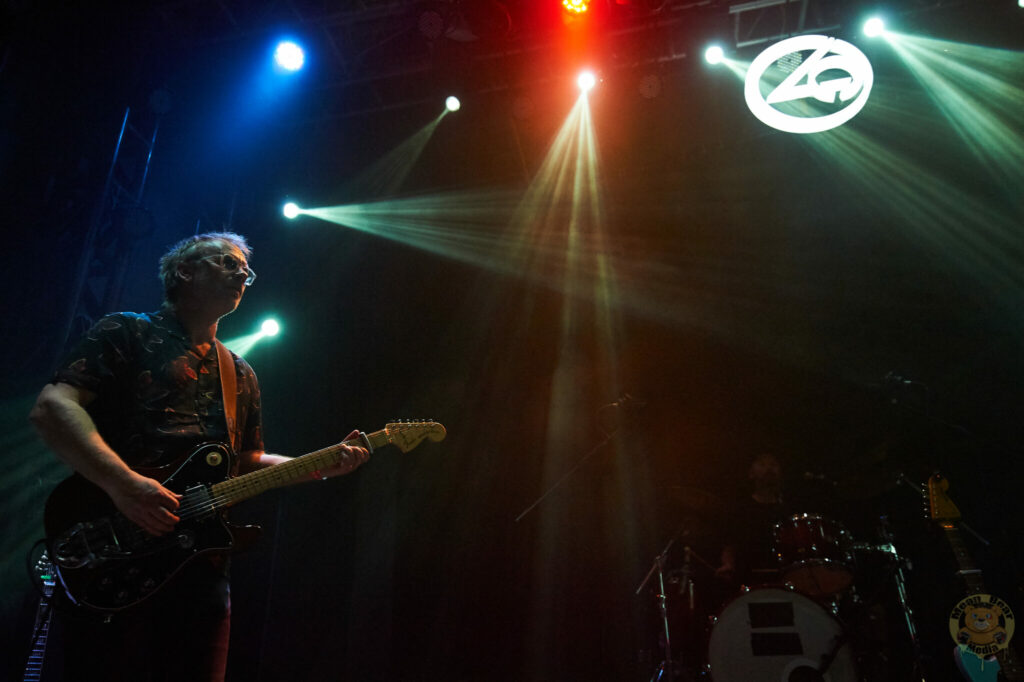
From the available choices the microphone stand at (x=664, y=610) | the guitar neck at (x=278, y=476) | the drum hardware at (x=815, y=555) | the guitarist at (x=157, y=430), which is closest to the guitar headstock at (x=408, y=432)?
the guitar neck at (x=278, y=476)

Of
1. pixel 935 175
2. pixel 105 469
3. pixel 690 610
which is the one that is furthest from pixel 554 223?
pixel 105 469

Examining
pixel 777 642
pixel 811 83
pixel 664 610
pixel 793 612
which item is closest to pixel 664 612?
pixel 664 610

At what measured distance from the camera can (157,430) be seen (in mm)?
2090

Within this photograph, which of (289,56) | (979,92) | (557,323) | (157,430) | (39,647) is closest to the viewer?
(157,430)

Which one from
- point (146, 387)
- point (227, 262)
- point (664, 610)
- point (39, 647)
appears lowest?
point (39, 647)

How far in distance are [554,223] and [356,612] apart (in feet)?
14.4

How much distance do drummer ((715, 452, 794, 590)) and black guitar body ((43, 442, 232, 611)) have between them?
3.95 metres

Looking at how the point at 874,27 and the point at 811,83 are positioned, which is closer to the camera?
the point at 874,27

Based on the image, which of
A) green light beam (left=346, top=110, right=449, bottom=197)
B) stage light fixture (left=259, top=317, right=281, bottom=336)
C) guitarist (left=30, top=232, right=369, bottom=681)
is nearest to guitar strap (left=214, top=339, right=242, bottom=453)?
guitarist (left=30, top=232, right=369, bottom=681)

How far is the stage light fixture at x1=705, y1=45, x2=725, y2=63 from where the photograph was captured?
503 cm

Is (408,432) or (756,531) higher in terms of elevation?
(408,432)

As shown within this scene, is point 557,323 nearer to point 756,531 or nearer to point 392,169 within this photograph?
point 392,169

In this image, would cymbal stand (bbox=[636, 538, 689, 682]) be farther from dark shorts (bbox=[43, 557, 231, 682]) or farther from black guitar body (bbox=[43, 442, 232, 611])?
black guitar body (bbox=[43, 442, 232, 611])

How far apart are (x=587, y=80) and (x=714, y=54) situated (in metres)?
1.06
